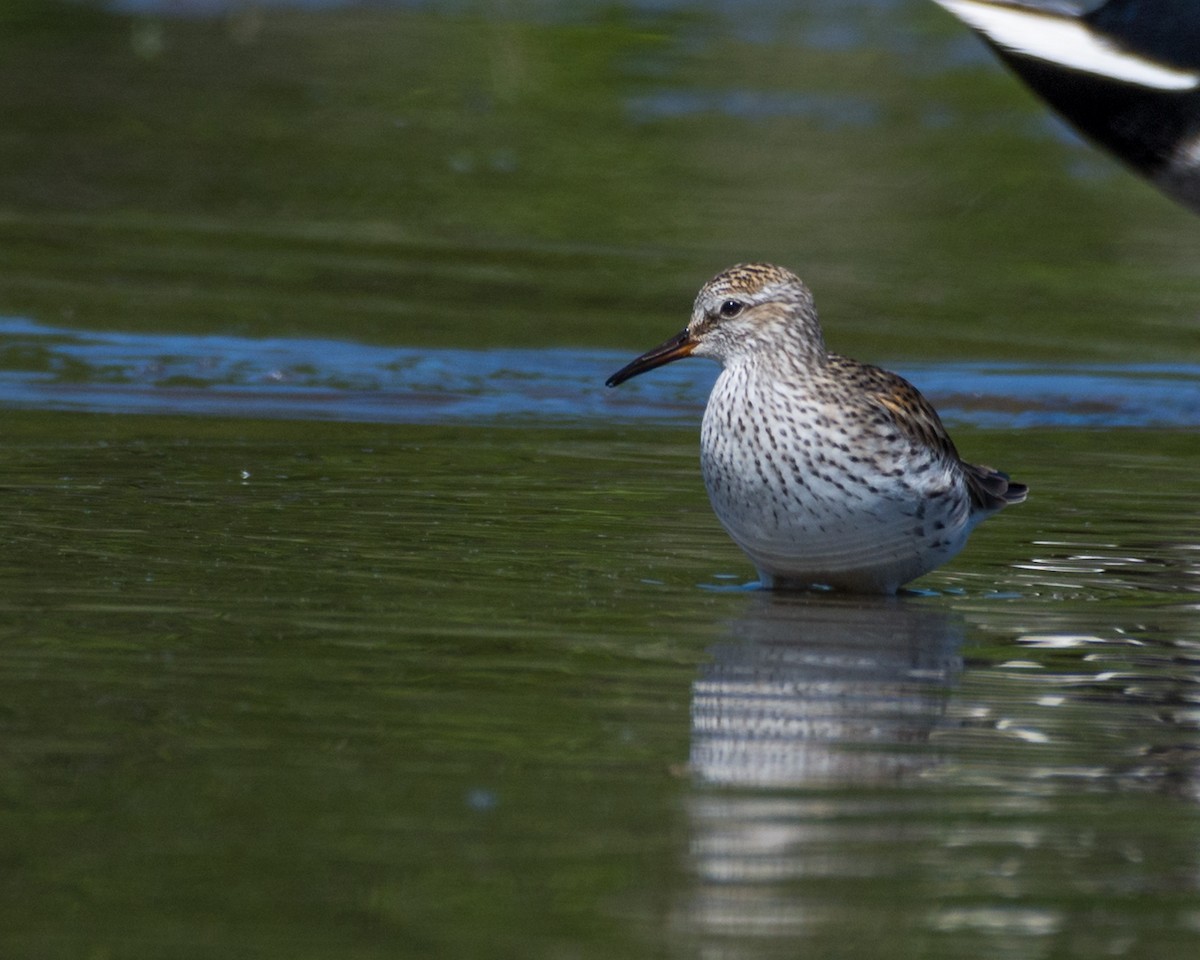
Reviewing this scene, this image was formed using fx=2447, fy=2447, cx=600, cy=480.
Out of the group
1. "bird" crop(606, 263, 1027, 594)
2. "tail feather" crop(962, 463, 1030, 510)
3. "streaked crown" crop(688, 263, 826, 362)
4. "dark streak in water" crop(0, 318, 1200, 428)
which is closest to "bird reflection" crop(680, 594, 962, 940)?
"bird" crop(606, 263, 1027, 594)

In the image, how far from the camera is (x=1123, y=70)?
8.66 m

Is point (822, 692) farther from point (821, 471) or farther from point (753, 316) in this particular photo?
point (753, 316)

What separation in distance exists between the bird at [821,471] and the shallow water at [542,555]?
0.55 ft

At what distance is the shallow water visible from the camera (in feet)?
14.8

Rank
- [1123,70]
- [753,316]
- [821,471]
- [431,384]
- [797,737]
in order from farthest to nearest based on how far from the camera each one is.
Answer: [431,384], [1123,70], [753,316], [821,471], [797,737]

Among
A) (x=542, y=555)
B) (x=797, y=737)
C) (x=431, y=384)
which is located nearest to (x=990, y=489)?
Result: (x=542, y=555)

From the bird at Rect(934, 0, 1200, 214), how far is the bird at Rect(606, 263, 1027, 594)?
1.83m

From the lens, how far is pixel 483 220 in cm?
1433

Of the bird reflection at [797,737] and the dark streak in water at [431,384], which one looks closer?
the bird reflection at [797,737]

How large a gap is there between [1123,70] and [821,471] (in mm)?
2493

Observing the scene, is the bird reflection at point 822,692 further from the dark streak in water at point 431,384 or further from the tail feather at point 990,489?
the dark streak in water at point 431,384

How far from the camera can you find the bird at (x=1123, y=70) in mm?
8648

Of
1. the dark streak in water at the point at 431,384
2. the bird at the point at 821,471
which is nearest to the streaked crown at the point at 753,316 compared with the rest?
the bird at the point at 821,471

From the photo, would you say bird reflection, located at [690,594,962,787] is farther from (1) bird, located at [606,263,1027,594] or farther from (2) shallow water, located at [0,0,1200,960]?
(1) bird, located at [606,263,1027,594]
